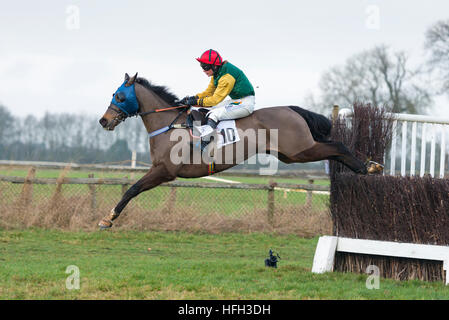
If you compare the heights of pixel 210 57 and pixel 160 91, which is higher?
pixel 210 57

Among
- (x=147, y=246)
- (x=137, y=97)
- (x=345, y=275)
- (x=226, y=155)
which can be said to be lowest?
(x=147, y=246)

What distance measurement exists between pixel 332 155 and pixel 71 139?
→ 19319 millimetres

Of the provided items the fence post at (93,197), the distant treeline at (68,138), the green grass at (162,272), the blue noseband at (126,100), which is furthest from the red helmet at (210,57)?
the distant treeline at (68,138)

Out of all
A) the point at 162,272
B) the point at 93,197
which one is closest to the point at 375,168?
the point at 162,272

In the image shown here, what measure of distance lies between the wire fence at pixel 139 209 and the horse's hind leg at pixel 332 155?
5.11 m

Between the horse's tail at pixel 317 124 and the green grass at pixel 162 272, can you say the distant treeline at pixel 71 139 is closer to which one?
the green grass at pixel 162 272

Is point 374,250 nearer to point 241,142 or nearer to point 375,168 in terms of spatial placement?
point 375,168

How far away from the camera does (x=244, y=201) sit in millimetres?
13789

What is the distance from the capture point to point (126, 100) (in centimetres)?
688

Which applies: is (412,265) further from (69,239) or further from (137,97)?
(69,239)

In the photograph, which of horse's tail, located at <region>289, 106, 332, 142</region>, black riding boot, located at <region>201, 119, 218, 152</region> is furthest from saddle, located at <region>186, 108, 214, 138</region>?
horse's tail, located at <region>289, 106, 332, 142</region>

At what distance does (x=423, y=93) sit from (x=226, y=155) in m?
31.2

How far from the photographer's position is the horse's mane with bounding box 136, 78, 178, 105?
7.14 meters
